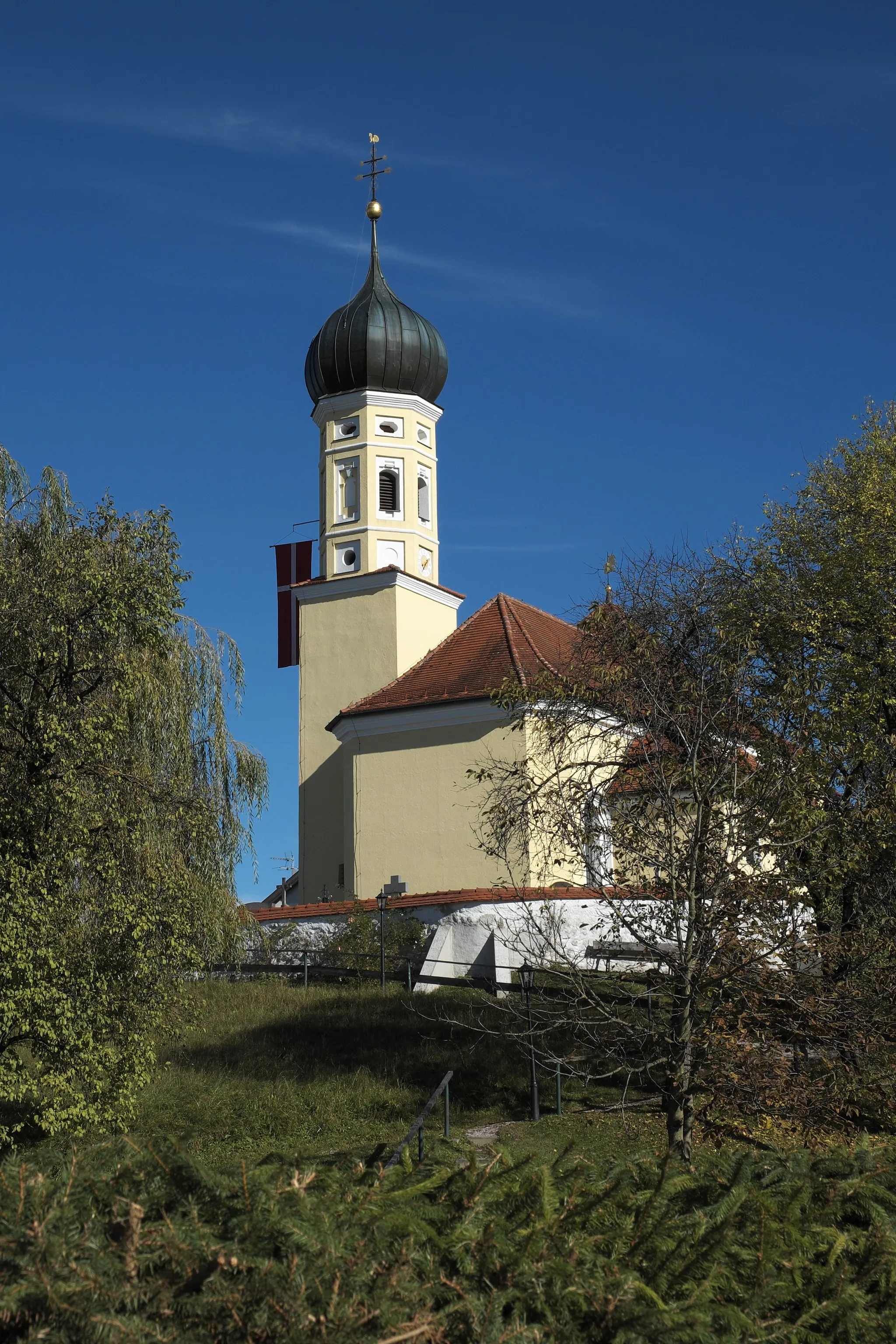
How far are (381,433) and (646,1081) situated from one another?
21820 millimetres

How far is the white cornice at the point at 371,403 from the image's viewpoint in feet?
115

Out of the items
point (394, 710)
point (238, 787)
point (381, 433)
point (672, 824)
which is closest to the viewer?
point (672, 824)

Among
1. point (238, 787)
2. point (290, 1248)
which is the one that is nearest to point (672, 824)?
point (290, 1248)

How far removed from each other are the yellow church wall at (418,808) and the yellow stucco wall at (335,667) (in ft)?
A: 8.42

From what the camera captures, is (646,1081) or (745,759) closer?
(745,759)

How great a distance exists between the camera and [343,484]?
35312mm

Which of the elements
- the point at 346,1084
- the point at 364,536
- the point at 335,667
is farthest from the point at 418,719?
the point at 346,1084

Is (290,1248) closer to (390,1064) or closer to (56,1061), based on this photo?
(56,1061)

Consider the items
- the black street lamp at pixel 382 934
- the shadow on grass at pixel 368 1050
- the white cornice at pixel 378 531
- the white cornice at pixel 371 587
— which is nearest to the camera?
the shadow on grass at pixel 368 1050

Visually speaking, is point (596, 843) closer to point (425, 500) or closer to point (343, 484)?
point (425, 500)

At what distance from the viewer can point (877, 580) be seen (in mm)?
16531

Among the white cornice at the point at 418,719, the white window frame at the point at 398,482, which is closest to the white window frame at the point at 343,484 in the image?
the white window frame at the point at 398,482

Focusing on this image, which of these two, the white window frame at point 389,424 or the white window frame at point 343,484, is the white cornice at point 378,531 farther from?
the white window frame at point 389,424

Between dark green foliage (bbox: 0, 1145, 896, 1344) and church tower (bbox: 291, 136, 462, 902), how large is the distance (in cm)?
2694
